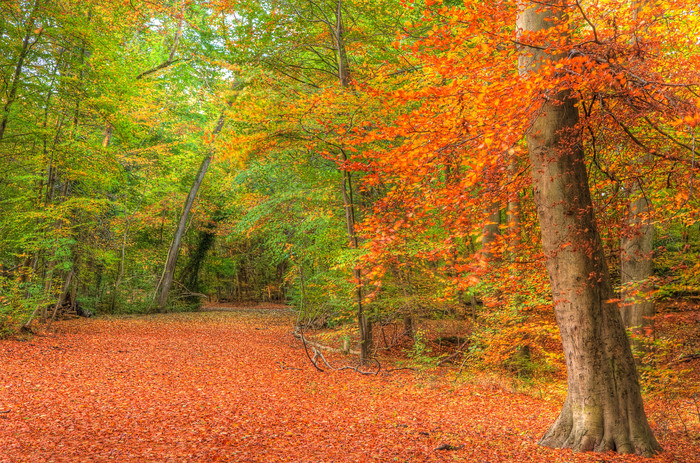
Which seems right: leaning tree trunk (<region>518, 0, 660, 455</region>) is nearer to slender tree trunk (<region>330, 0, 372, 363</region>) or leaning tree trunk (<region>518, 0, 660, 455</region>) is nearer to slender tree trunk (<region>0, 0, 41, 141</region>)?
slender tree trunk (<region>330, 0, 372, 363</region>)

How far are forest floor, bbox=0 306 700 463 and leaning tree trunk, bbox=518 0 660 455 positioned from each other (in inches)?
11.6

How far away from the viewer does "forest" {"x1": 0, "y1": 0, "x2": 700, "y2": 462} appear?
4.41m

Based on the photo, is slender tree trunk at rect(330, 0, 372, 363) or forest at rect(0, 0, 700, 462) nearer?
forest at rect(0, 0, 700, 462)

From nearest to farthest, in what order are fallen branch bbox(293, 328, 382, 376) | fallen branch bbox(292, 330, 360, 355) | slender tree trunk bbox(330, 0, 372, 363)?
1. slender tree trunk bbox(330, 0, 372, 363)
2. fallen branch bbox(293, 328, 382, 376)
3. fallen branch bbox(292, 330, 360, 355)

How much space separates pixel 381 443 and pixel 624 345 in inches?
108

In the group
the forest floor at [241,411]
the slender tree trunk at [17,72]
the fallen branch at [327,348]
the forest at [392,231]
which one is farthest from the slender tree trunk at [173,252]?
the slender tree trunk at [17,72]

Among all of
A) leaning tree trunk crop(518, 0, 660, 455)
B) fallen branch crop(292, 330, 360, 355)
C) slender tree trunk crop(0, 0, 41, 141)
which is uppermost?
slender tree trunk crop(0, 0, 41, 141)

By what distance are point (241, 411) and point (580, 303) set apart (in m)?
4.50

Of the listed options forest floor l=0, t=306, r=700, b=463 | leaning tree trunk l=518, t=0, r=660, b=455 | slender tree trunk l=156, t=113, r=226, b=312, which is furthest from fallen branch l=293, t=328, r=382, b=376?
slender tree trunk l=156, t=113, r=226, b=312

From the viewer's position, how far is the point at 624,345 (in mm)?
4461

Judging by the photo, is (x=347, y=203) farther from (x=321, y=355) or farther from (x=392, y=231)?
(x=392, y=231)

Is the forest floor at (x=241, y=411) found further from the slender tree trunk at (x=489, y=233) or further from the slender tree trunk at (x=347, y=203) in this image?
the slender tree trunk at (x=489, y=233)

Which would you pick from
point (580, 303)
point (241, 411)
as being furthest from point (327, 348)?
point (580, 303)

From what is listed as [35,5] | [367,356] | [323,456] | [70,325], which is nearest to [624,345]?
[323,456]
